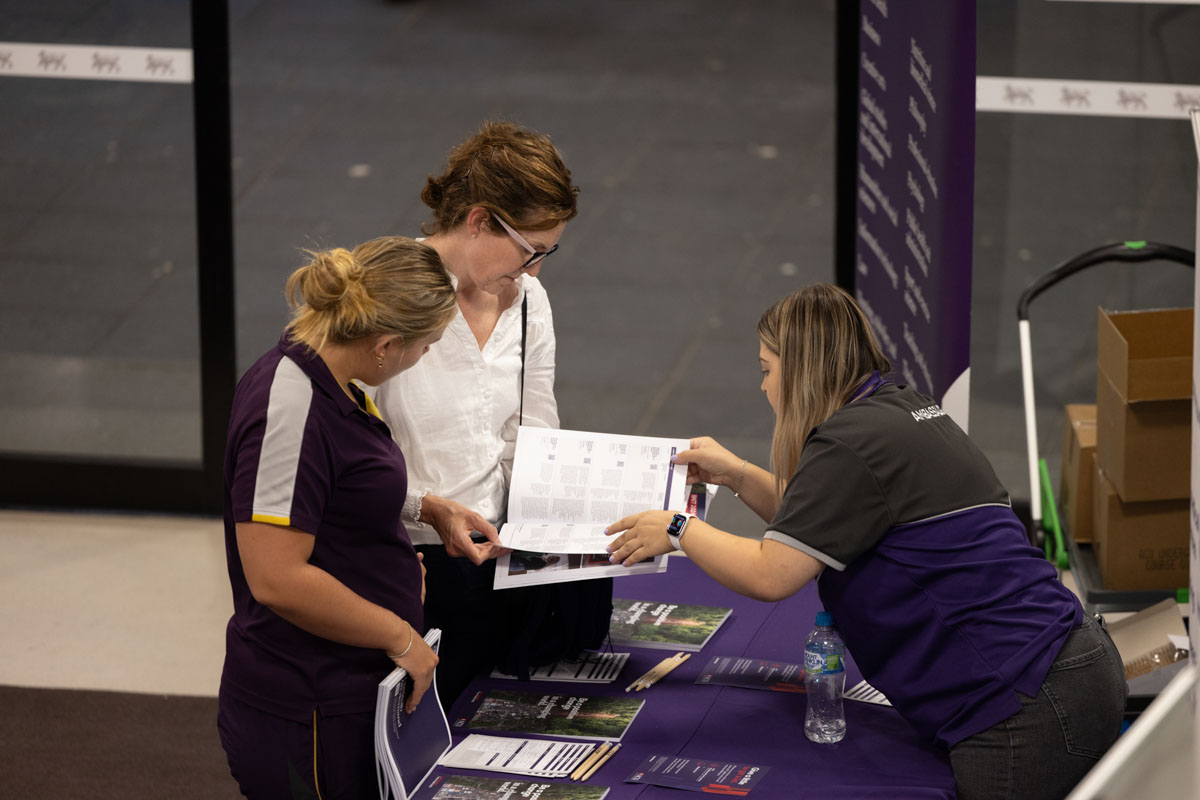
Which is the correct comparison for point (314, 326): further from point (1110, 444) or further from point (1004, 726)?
point (1110, 444)

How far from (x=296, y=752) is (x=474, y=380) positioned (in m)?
0.88

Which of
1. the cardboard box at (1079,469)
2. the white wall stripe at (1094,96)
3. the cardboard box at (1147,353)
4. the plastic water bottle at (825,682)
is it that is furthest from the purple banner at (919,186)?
the plastic water bottle at (825,682)

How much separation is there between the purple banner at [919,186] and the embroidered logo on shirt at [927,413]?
1492 mm

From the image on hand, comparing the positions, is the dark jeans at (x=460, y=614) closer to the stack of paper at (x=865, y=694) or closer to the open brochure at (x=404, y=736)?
the open brochure at (x=404, y=736)

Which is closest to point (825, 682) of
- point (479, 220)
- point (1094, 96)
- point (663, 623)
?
point (663, 623)

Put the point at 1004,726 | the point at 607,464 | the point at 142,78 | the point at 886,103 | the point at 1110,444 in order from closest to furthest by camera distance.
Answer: the point at 1004,726 < the point at 607,464 < the point at 886,103 < the point at 1110,444 < the point at 142,78

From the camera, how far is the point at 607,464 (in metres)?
3.01

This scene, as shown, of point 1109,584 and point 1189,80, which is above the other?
point 1189,80

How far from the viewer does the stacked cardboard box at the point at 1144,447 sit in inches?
172

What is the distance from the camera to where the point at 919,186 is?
4.23 m

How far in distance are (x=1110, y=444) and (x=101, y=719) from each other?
3315mm

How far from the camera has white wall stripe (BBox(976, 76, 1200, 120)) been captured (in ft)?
15.9

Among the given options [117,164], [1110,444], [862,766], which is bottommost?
[862,766]

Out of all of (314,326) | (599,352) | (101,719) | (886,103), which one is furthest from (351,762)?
(599,352)
